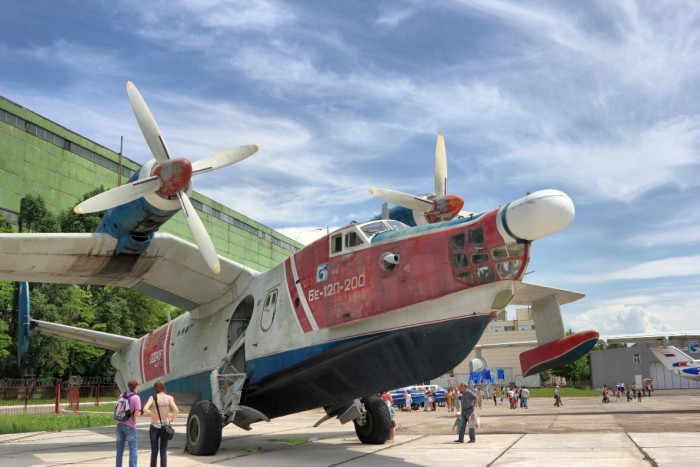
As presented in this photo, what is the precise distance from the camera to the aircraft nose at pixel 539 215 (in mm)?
10727

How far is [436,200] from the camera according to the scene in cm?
1827

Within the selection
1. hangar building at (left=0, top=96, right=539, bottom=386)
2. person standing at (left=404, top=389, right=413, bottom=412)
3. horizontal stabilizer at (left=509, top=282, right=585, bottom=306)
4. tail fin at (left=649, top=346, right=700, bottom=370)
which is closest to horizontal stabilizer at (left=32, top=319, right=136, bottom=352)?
horizontal stabilizer at (left=509, top=282, right=585, bottom=306)

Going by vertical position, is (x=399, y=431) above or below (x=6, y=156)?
below

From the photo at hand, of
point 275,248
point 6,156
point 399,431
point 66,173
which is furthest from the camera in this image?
point 275,248

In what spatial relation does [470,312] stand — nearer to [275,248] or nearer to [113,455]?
[113,455]

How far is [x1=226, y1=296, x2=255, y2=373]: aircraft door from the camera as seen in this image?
16484 mm

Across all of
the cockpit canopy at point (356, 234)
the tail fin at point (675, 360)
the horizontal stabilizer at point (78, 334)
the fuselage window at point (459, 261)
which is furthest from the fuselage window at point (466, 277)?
the tail fin at point (675, 360)

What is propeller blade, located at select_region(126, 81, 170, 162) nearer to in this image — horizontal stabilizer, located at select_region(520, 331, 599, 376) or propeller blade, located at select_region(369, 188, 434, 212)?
propeller blade, located at select_region(369, 188, 434, 212)

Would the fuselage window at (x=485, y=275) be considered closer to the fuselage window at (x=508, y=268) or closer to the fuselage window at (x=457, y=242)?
the fuselage window at (x=508, y=268)

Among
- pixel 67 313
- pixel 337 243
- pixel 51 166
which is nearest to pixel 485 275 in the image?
pixel 337 243

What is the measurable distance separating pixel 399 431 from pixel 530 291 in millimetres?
9405

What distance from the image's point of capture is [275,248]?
304 ft

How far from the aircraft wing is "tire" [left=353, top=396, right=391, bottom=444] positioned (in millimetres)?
4659

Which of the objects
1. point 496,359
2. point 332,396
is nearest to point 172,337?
point 332,396
